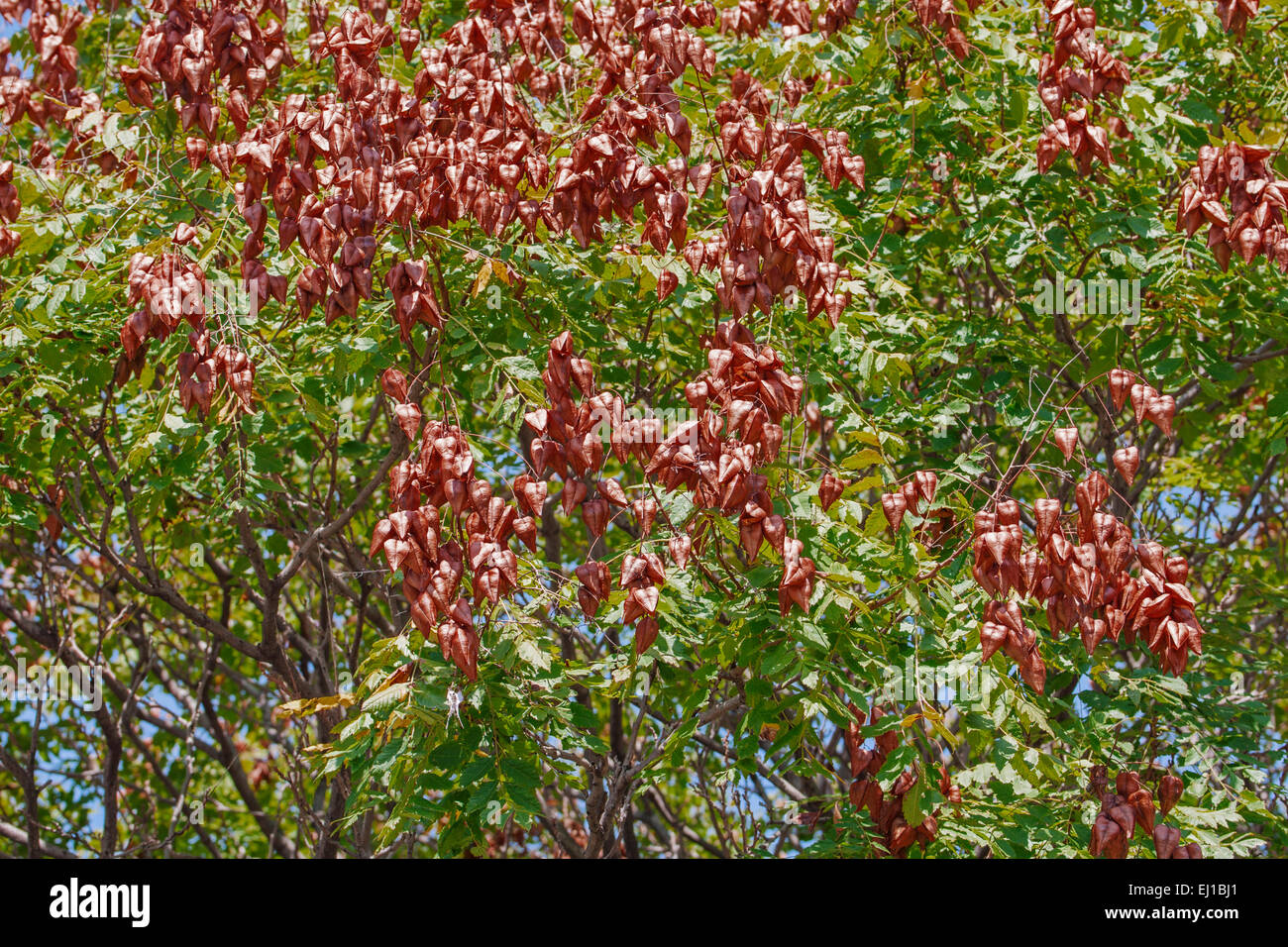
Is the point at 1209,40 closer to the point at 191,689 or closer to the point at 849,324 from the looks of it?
the point at 849,324

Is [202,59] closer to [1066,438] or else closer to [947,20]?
[947,20]

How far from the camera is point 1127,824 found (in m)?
3.61

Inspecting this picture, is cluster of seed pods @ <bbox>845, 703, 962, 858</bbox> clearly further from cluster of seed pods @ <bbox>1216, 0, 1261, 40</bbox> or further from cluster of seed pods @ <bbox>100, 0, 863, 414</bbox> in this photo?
cluster of seed pods @ <bbox>1216, 0, 1261, 40</bbox>

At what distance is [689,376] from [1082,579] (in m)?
2.45

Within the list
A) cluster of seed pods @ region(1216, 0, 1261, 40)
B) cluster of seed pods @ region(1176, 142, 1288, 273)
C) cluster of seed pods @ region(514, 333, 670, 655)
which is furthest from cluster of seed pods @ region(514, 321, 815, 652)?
cluster of seed pods @ region(1216, 0, 1261, 40)

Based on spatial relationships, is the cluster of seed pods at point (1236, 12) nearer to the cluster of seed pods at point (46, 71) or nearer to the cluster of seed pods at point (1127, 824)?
the cluster of seed pods at point (1127, 824)

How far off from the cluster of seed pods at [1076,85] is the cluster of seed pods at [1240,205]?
14.4 inches

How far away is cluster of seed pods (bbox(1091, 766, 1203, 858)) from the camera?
11.8ft

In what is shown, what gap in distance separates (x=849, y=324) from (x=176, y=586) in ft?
14.7

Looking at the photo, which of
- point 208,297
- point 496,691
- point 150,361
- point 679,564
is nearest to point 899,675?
point 679,564

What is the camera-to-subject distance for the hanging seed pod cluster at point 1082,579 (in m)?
3.36

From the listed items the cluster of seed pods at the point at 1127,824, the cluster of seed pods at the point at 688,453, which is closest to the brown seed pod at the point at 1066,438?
the cluster of seed pods at the point at 688,453

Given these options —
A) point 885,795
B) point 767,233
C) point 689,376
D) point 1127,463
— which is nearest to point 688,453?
point 767,233

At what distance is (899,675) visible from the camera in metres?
4.10
